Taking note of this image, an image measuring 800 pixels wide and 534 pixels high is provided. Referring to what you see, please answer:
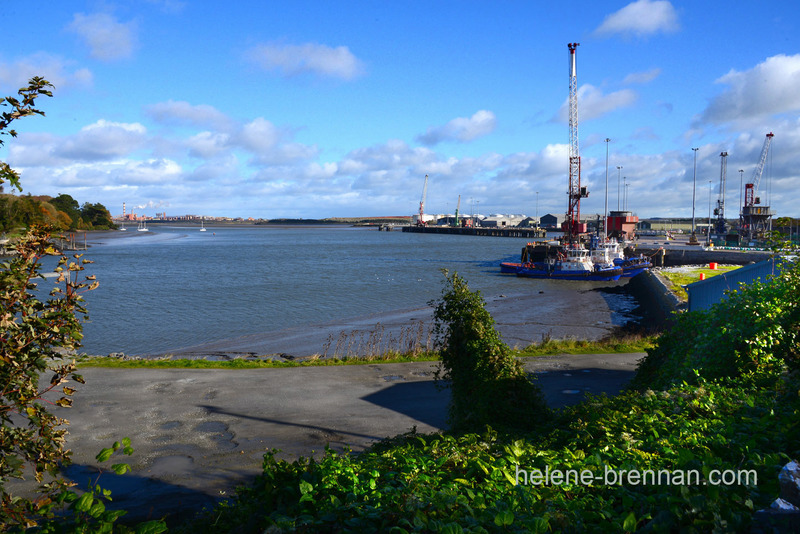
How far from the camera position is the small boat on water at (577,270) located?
63.7m

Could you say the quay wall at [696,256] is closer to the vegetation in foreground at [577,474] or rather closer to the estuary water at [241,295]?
the estuary water at [241,295]

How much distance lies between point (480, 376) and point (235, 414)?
6.64 m

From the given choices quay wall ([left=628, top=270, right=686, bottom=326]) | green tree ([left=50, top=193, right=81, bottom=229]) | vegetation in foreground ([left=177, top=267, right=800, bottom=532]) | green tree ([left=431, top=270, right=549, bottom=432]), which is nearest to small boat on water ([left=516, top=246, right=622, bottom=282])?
quay wall ([left=628, top=270, right=686, bottom=326])

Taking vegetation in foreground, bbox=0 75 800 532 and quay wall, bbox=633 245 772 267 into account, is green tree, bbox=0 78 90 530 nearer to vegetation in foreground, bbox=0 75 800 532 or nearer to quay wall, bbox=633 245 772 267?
vegetation in foreground, bbox=0 75 800 532

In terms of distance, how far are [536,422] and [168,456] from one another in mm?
6782

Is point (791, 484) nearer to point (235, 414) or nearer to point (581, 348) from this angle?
point (235, 414)

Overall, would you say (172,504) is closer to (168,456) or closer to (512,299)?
(168,456)

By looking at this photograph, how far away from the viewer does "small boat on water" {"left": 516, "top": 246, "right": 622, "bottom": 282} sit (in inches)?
2507

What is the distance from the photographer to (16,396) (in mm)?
3629

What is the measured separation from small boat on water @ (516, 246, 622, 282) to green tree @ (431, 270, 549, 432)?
5690 cm

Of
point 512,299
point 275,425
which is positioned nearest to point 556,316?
point 512,299

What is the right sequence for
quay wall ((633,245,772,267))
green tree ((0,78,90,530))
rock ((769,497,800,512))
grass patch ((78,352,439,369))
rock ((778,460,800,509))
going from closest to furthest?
green tree ((0,78,90,530)) → rock ((769,497,800,512)) → rock ((778,460,800,509)) → grass patch ((78,352,439,369)) → quay wall ((633,245,772,267))

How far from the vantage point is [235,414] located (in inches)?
507

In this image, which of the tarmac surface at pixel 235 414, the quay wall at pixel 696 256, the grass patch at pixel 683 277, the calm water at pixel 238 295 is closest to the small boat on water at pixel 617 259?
the quay wall at pixel 696 256
